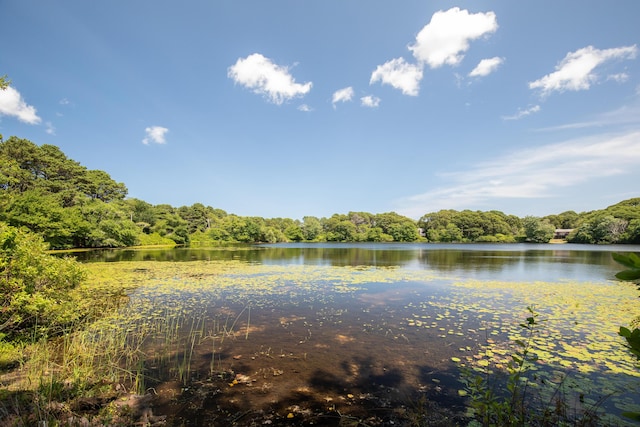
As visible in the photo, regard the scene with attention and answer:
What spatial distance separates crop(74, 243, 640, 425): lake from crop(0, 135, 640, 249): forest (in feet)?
19.3

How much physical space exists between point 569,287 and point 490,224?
317 ft

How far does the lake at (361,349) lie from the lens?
4.88 metres

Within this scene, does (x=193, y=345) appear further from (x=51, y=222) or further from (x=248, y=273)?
(x=51, y=222)

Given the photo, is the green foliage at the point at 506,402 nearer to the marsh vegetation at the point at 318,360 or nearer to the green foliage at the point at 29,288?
the marsh vegetation at the point at 318,360

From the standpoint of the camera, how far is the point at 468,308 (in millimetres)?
10914

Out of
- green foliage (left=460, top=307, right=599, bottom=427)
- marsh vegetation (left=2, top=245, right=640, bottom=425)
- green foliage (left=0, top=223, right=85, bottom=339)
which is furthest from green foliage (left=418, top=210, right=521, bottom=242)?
green foliage (left=0, top=223, right=85, bottom=339)

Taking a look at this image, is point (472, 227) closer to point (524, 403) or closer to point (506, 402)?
point (524, 403)

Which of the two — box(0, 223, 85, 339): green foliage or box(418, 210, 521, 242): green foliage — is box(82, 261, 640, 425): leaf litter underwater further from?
box(418, 210, 521, 242): green foliage

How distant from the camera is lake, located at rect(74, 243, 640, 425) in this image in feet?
16.0

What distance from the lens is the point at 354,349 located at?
720 centimetres

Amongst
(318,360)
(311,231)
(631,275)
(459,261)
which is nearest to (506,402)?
(631,275)

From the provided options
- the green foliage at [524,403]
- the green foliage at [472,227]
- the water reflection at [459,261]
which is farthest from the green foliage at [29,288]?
the green foliage at [472,227]

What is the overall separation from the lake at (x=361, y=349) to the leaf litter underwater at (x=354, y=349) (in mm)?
32

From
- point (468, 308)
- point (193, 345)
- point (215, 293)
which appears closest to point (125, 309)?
point (215, 293)
